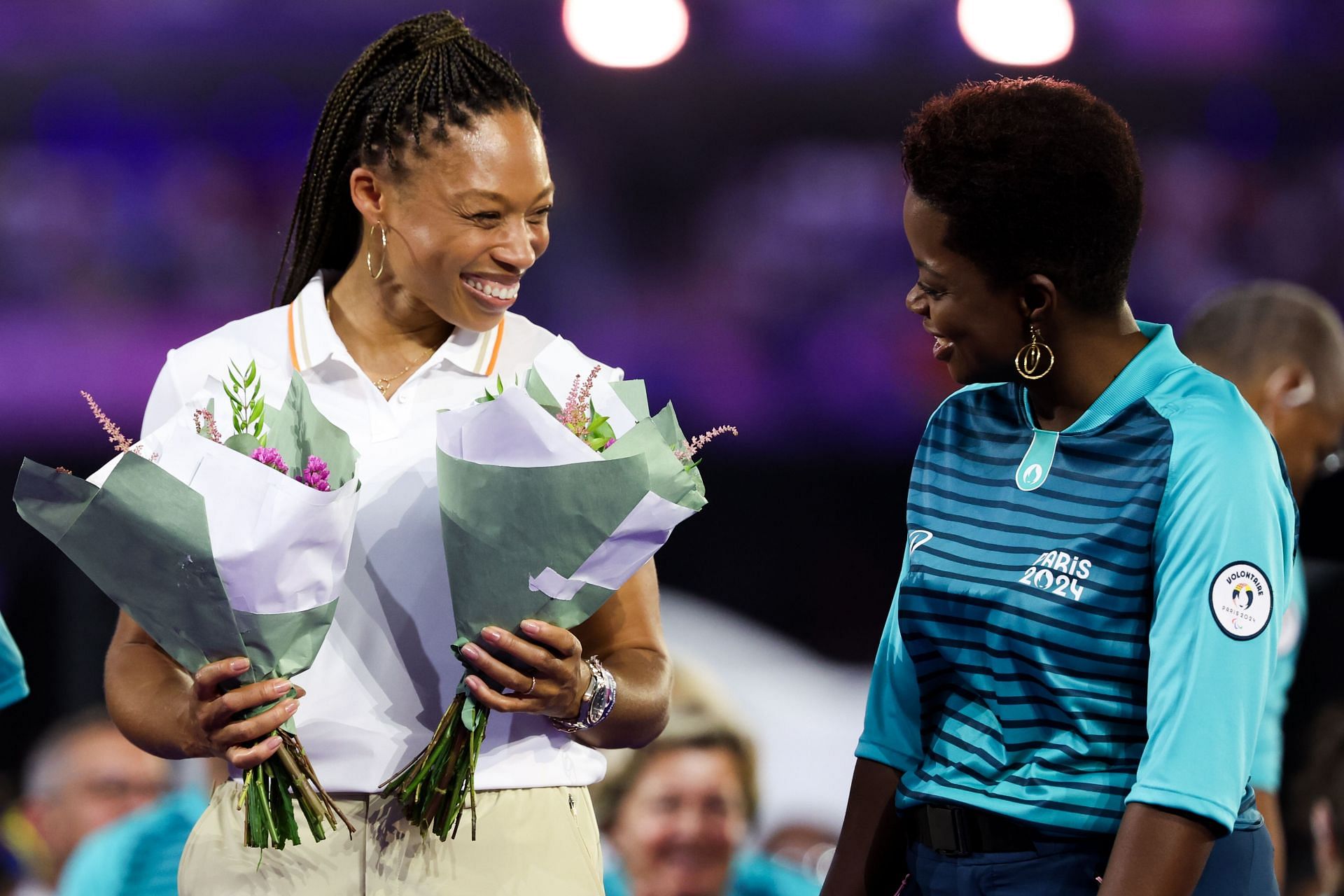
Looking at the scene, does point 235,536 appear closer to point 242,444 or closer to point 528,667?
point 242,444

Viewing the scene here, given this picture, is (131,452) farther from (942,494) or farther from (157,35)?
(157,35)

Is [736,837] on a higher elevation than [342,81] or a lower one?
lower

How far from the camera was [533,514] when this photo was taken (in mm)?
1588

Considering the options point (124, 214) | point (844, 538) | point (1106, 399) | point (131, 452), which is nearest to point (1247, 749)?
point (1106, 399)

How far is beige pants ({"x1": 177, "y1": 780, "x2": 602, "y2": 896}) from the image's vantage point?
5.66 ft

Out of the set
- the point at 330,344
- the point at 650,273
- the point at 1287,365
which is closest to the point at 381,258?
the point at 330,344

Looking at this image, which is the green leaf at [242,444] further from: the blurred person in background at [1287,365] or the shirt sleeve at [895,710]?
the blurred person in background at [1287,365]

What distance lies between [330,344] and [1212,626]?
44.5 inches

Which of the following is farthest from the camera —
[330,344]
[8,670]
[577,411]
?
[8,670]

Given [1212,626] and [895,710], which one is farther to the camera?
[895,710]

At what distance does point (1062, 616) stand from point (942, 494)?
25 centimetres

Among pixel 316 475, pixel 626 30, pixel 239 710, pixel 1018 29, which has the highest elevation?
pixel 1018 29

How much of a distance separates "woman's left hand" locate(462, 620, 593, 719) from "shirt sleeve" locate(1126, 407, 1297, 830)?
63 cm

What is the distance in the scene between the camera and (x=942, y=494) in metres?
1.70
